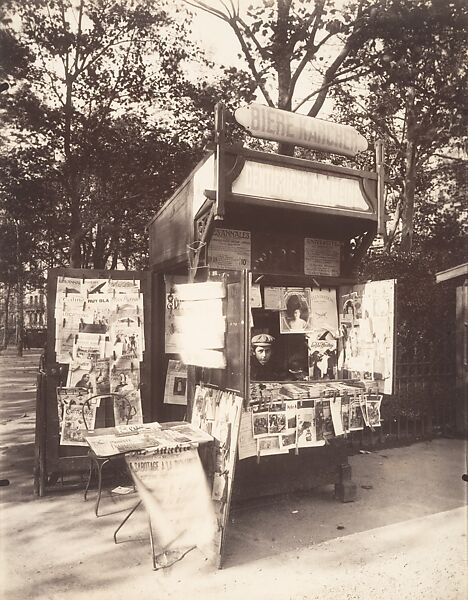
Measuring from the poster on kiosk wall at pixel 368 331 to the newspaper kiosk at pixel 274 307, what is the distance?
16mm

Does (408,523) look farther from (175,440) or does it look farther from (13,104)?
(13,104)

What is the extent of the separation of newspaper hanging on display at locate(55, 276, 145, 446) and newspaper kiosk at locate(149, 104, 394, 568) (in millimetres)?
331

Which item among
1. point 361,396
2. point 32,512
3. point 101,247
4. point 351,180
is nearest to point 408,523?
point 361,396

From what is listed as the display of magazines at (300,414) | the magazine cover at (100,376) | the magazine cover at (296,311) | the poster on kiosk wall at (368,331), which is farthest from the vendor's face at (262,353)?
the magazine cover at (100,376)

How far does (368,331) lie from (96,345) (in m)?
2.66

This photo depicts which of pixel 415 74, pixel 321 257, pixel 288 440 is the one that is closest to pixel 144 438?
pixel 288 440

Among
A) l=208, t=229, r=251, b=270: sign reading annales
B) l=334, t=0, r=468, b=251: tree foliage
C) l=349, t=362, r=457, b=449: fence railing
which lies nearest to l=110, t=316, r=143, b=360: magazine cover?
l=208, t=229, r=251, b=270: sign reading annales

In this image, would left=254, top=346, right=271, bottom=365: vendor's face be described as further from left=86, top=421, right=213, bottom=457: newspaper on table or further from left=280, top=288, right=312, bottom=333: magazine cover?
left=86, top=421, right=213, bottom=457: newspaper on table

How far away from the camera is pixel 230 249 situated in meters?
4.94

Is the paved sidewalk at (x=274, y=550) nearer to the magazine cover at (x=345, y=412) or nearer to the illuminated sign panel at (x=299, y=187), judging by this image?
the magazine cover at (x=345, y=412)

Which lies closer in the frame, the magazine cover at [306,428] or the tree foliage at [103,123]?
the magazine cover at [306,428]

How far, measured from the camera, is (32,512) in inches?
169

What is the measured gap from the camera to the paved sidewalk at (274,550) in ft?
10.2

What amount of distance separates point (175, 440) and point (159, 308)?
6.55ft
